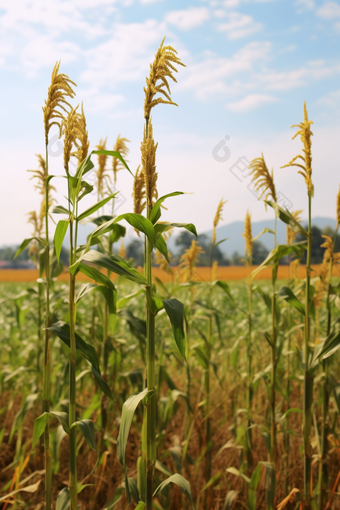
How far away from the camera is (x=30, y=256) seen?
3.25m

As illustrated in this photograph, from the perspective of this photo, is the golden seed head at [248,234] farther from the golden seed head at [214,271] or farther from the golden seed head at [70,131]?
the golden seed head at [70,131]

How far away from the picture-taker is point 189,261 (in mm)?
3195

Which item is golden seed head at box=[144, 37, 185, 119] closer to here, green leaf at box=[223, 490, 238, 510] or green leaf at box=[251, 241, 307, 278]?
green leaf at box=[251, 241, 307, 278]

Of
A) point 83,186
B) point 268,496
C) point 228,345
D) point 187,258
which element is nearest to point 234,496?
point 268,496

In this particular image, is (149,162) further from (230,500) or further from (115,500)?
(230,500)

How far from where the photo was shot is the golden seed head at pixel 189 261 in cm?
315

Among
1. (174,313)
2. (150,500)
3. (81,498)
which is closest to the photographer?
(174,313)

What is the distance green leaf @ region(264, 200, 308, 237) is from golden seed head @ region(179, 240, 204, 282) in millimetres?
963

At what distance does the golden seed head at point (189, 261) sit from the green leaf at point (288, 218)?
37.9 inches

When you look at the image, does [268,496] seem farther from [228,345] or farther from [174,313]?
[228,345]

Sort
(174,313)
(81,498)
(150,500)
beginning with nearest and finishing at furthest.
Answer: (174,313), (150,500), (81,498)

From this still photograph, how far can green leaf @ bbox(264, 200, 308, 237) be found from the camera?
6.91 feet

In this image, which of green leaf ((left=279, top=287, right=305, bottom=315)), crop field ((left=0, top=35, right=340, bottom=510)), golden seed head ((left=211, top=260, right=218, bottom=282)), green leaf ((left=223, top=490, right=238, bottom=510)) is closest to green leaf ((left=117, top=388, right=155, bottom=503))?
crop field ((left=0, top=35, right=340, bottom=510))

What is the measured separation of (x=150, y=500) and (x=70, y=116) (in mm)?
1569
